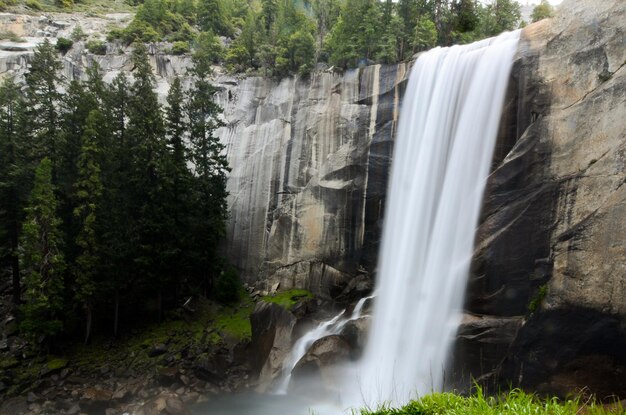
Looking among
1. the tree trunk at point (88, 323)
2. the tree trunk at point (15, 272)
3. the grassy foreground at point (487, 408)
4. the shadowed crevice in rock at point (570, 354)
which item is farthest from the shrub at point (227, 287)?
the grassy foreground at point (487, 408)

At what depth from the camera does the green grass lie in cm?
→ 2388

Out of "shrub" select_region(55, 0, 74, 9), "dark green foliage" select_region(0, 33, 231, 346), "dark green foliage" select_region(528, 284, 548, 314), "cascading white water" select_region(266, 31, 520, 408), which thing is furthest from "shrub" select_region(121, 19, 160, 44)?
"dark green foliage" select_region(528, 284, 548, 314)

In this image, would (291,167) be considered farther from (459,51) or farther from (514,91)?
(514,91)

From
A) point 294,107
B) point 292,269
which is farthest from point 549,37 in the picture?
point 292,269

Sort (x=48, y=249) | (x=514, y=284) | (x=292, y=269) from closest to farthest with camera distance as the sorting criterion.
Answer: (x=514, y=284) → (x=48, y=249) → (x=292, y=269)

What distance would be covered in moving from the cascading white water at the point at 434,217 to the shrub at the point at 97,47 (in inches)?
1195

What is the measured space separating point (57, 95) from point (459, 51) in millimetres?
21358

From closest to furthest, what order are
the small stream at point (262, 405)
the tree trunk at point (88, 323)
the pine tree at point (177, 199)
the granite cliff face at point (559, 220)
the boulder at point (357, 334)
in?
the granite cliff face at point (559, 220), the small stream at point (262, 405), the boulder at point (357, 334), the tree trunk at point (88, 323), the pine tree at point (177, 199)

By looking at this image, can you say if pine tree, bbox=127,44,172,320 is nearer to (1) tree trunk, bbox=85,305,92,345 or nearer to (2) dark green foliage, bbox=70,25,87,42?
(1) tree trunk, bbox=85,305,92,345

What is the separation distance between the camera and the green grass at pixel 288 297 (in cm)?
2388

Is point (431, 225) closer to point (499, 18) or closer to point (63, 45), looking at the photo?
point (499, 18)

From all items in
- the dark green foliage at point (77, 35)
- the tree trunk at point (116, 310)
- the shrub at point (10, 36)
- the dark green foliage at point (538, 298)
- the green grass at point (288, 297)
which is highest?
the dark green foliage at point (77, 35)

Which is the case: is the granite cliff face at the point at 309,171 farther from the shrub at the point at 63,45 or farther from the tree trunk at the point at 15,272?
the tree trunk at the point at 15,272

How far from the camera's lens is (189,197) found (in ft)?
81.8
